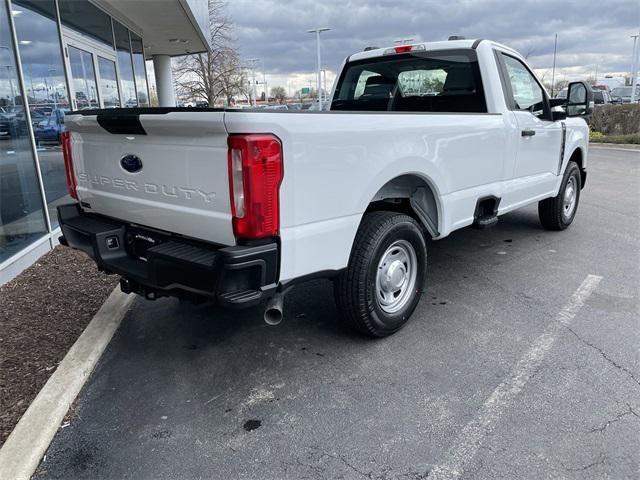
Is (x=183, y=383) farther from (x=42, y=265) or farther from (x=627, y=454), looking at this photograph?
(x=42, y=265)

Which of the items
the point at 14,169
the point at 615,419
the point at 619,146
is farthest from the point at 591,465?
the point at 619,146

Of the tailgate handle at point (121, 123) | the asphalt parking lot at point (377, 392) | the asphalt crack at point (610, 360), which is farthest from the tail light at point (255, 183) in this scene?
the asphalt crack at point (610, 360)

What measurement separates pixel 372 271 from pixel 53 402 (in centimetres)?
206

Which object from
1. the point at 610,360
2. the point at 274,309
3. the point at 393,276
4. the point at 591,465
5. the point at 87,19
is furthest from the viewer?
the point at 87,19

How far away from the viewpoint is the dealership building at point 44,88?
5.29m

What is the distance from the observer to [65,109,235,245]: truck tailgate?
2.59m

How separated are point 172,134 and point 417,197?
6.45ft

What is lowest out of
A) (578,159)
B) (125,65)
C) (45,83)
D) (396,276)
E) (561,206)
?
(561,206)

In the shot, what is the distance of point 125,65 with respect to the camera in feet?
37.9

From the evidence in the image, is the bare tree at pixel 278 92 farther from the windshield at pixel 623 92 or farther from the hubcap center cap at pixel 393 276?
the hubcap center cap at pixel 393 276

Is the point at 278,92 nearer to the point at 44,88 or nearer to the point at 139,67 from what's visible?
the point at 139,67

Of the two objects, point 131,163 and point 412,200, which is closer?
point 131,163

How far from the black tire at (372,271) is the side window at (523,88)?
7.14 feet

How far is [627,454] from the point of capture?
2.43m
